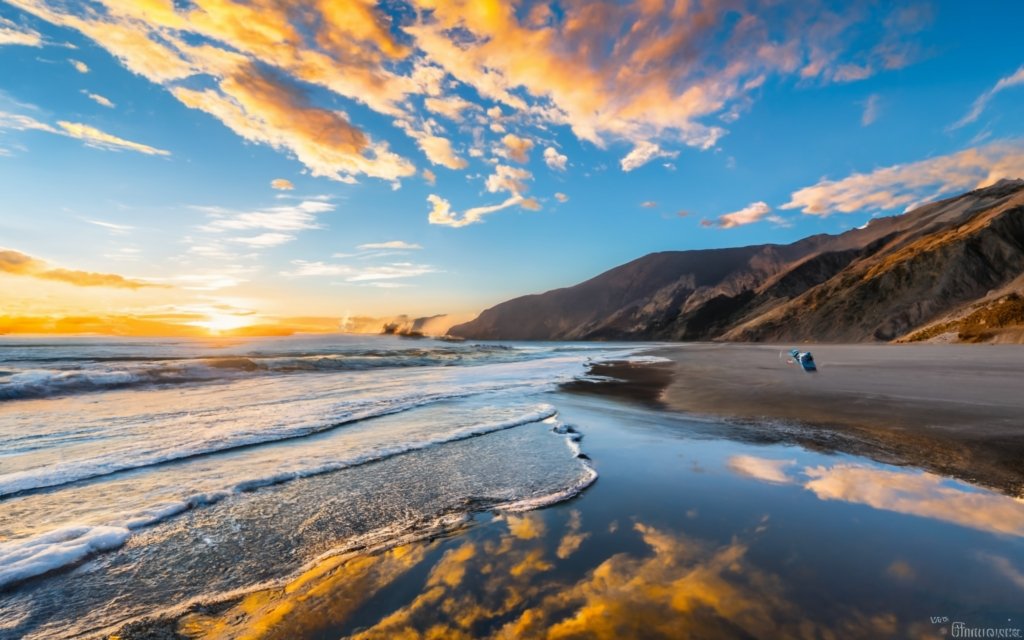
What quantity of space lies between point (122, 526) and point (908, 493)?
36.6 feet

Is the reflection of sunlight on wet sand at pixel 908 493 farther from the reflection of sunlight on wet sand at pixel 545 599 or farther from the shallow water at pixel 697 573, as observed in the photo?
the reflection of sunlight on wet sand at pixel 545 599

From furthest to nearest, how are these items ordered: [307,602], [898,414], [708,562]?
1. [898,414]
2. [708,562]
3. [307,602]

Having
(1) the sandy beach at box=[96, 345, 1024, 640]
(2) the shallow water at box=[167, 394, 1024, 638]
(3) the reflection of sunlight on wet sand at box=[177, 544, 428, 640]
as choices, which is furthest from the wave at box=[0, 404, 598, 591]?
(3) the reflection of sunlight on wet sand at box=[177, 544, 428, 640]

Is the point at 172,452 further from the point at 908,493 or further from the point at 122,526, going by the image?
the point at 908,493

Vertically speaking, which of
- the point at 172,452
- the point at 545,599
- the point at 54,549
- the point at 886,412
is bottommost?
the point at 172,452

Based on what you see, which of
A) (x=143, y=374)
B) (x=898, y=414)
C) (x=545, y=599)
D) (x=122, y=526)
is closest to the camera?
(x=545, y=599)

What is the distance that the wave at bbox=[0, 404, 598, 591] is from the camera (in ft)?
16.3

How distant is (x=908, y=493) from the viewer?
20.6ft

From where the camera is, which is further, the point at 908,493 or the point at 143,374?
the point at 143,374

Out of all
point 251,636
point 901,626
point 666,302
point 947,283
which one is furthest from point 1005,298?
point 666,302

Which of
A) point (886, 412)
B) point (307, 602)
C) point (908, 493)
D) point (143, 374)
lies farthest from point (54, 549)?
point (143, 374)

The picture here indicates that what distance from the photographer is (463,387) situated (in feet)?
75.4

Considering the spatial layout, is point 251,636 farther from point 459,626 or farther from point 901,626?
point 901,626

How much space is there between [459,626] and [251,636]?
174 cm
